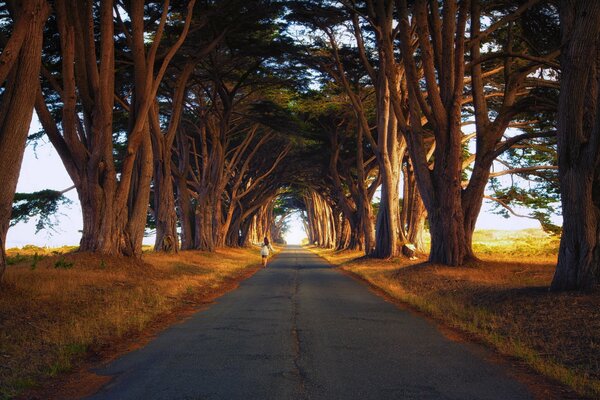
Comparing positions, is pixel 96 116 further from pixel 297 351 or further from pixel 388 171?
pixel 388 171

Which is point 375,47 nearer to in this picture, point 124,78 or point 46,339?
point 124,78

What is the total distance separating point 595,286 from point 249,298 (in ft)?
23.7

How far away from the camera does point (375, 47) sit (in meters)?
25.4

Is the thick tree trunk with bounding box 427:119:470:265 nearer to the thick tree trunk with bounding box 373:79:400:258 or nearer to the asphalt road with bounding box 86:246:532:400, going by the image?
the thick tree trunk with bounding box 373:79:400:258

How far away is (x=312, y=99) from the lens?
29594mm

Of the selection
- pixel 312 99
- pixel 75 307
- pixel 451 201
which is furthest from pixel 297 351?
pixel 312 99

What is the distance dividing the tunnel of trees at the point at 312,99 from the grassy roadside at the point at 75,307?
1.28m

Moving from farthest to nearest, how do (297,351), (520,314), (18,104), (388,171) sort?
(388,171)
(18,104)
(520,314)
(297,351)

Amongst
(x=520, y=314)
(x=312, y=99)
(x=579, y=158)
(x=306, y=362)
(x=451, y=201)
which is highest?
(x=312, y=99)

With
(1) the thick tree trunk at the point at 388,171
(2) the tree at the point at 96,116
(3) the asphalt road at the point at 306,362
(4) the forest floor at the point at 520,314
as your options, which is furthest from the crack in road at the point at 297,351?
(1) the thick tree trunk at the point at 388,171

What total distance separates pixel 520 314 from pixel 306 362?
458 centimetres

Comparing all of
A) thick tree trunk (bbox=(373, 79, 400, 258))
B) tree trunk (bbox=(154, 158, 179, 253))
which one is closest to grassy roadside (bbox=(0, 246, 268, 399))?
tree trunk (bbox=(154, 158, 179, 253))

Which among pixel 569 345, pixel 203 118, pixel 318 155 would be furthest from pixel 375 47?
pixel 569 345

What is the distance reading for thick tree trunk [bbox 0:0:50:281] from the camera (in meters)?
9.74
